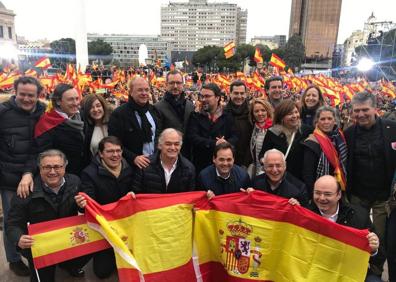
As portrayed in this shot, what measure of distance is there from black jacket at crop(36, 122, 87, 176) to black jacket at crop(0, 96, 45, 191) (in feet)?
0.40

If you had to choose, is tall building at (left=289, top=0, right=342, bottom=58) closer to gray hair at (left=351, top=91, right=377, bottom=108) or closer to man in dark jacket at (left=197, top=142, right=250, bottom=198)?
gray hair at (left=351, top=91, right=377, bottom=108)

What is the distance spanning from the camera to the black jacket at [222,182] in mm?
3762

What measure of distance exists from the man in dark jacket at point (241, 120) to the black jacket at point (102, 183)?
1.59 meters

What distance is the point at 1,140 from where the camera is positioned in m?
3.65

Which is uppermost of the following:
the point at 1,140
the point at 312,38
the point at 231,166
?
the point at 312,38

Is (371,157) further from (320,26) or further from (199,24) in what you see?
(199,24)

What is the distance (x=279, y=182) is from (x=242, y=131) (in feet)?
3.96

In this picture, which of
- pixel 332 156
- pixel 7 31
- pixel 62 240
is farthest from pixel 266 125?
pixel 7 31

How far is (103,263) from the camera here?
3740 millimetres

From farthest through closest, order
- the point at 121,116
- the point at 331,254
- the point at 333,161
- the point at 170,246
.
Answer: the point at 121,116 → the point at 333,161 → the point at 170,246 → the point at 331,254

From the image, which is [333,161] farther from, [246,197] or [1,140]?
[1,140]

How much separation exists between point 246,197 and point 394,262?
1580mm

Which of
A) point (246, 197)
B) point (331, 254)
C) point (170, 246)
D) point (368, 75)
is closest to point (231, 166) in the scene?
point (246, 197)

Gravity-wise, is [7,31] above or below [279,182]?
above
